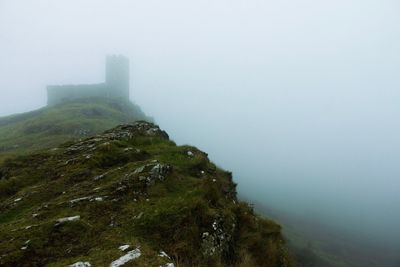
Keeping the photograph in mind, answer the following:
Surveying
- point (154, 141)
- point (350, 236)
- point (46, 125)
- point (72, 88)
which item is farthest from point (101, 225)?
point (350, 236)

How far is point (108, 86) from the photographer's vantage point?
168 meters

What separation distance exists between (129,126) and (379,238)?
208 meters

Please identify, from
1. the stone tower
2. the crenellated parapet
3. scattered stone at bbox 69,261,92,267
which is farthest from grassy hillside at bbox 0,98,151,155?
the stone tower

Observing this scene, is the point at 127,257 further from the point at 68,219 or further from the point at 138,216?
the point at 68,219

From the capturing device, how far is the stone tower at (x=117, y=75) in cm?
16932

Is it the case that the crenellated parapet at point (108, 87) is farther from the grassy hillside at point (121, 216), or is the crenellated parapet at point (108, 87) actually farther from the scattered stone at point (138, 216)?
the scattered stone at point (138, 216)

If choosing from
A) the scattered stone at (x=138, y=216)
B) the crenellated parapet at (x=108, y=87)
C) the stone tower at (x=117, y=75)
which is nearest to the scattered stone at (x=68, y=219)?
the scattered stone at (x=138, y=216)

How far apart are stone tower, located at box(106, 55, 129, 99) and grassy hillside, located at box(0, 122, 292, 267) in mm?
158088

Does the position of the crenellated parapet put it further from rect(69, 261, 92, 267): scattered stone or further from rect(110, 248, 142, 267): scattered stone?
rect(69, 261, 92, 267): scattered stone

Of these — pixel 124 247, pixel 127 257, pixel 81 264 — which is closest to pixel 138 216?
pixel 124 247

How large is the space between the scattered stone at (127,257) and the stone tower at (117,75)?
16577cm

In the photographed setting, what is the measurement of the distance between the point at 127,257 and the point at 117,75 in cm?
A: 17385

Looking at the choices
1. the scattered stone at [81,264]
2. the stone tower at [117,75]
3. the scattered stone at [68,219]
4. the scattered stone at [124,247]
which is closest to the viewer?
the scattered stone at [81,264]

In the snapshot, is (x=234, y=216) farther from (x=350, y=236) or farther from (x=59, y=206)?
(x=350, y=236)
